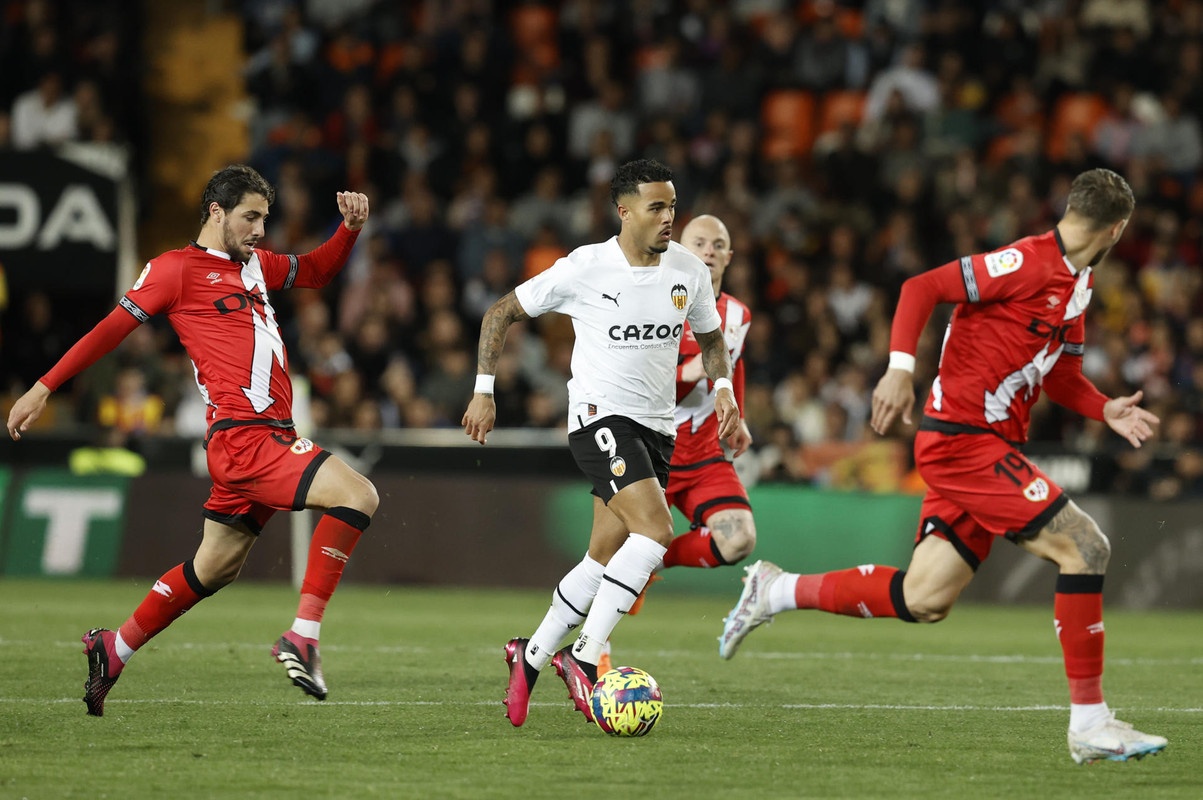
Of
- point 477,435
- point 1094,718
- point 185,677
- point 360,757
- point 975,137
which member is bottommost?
point 185,677

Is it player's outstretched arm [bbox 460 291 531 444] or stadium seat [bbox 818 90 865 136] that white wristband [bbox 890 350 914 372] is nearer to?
player's outstretched arm [bbox 460 291 531 444]

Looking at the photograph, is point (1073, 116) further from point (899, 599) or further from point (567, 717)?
point (567, 717)

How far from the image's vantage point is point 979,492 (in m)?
6.84

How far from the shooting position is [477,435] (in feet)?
23.5

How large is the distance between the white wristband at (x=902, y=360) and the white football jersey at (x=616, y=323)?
1.17 metres

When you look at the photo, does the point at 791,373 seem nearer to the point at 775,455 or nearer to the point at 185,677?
the point at 775,455

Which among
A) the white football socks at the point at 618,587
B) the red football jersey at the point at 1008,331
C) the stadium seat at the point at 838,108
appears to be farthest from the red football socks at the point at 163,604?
the stadium seat at the point at 838,108

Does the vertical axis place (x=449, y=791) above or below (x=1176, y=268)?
below

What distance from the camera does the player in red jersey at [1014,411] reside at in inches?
256

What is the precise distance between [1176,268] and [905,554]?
17.0ft

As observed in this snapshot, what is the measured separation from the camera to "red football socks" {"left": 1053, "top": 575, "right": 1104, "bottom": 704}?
20.9 ft

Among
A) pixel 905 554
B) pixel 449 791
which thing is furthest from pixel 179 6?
pixel 449 791

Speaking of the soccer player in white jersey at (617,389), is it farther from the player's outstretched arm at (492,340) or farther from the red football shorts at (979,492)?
the red football shorts at (979,492)

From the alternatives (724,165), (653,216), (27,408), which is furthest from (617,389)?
(724,165)
